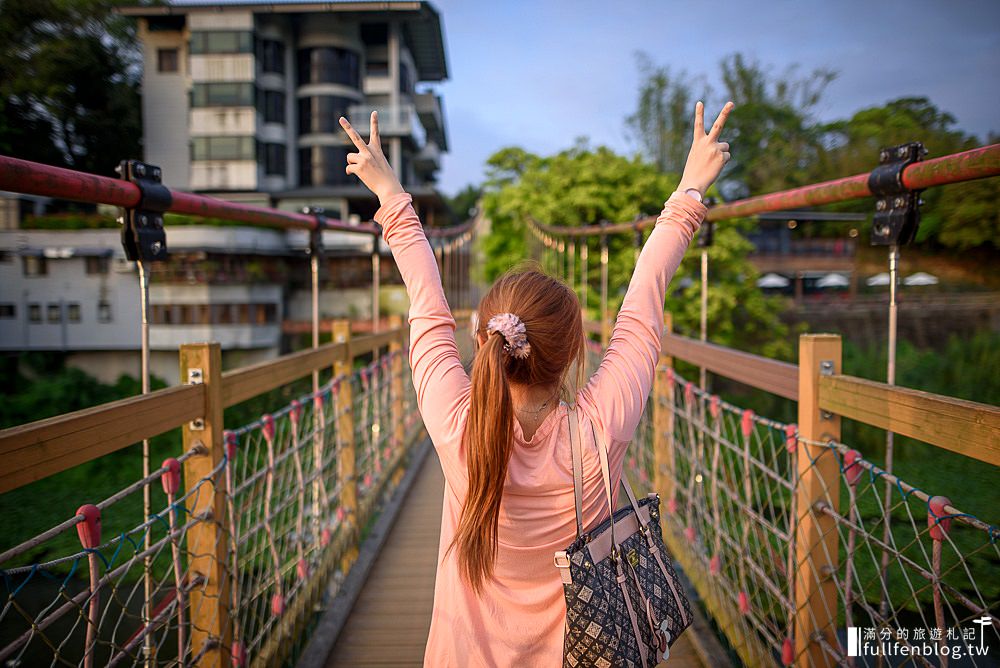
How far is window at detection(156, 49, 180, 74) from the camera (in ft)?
57.3

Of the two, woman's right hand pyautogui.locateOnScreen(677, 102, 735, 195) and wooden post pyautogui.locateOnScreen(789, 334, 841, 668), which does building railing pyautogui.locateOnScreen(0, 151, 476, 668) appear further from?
wooden post pyautogui.locateOnScreen(789, 334, 841, 668)

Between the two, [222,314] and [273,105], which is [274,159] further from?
[222,314]

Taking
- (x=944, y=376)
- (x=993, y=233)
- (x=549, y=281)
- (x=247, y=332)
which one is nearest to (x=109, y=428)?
(x=549, y=281)

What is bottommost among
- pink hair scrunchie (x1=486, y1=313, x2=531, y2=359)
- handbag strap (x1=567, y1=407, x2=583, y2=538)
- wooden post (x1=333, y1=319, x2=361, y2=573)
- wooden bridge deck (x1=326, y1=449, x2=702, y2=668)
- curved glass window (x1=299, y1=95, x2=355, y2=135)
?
wooden bridge deck (x1=326, y1=449, x2=702, y2=668)

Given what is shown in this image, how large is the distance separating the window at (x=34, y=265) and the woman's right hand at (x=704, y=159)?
18.1 meters

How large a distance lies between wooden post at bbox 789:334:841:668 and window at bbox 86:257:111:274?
17.2 meters

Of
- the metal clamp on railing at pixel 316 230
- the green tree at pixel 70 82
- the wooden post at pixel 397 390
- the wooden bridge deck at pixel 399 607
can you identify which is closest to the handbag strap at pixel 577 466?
the wooden bridge deck at pixel 399 607

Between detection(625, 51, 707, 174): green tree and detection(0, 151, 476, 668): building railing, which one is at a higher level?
detection(625, 51, 707, 174): green tree

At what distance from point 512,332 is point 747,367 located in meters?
0.92

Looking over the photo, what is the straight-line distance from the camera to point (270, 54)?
1686 centimetres

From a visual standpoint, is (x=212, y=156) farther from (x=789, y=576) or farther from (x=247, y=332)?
(x=789, y=576)

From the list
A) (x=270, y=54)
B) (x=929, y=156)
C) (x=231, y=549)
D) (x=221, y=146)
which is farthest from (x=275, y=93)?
(x=231, y=549)

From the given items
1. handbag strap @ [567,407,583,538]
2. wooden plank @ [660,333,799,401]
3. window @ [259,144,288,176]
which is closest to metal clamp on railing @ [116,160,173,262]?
handbag strap @ [567,407,583,538]

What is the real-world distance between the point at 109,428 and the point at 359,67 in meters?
18.3
